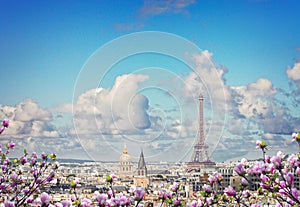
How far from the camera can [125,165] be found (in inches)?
3573

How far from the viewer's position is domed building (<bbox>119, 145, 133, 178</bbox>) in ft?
284

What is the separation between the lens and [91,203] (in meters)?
3.65

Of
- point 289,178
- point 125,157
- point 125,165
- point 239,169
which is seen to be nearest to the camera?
point 289,178

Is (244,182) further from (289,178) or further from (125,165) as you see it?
(125,165)

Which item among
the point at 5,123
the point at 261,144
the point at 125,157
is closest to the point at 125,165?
the point at 125,157

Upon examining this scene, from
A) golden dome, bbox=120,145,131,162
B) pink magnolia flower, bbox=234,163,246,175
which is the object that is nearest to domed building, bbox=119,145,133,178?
golden dome, bbox=120,145,131,162

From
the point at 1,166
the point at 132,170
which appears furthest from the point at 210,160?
the point at 1,166

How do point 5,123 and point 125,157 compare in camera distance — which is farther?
point 125,157

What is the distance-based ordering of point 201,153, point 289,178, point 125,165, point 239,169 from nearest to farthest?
point 289,178 → point 239,169 → point 201,153 → point 125,165

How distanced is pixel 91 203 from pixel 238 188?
1209 mm

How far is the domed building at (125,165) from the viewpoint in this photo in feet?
284

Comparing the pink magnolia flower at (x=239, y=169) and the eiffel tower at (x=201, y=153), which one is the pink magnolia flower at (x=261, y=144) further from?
the eiffel tower at (x=201, y=153)

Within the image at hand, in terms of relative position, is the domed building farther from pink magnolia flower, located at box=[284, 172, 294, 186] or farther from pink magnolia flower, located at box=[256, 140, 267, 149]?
pink magnolia flower, located at box=[284, 172, 294, 186]

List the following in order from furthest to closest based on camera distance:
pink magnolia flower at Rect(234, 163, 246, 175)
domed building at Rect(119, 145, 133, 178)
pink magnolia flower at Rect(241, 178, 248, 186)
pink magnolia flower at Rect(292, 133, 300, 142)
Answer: domed building at Rect(119, 145, 133, 178) → pink magnolia flower at Rect(241, 178, 248, 186) → pink magnolia flower at Rect(234, 163, 246, 175) → pink magnolia flower at Rect(292, 133, 300, 142)
